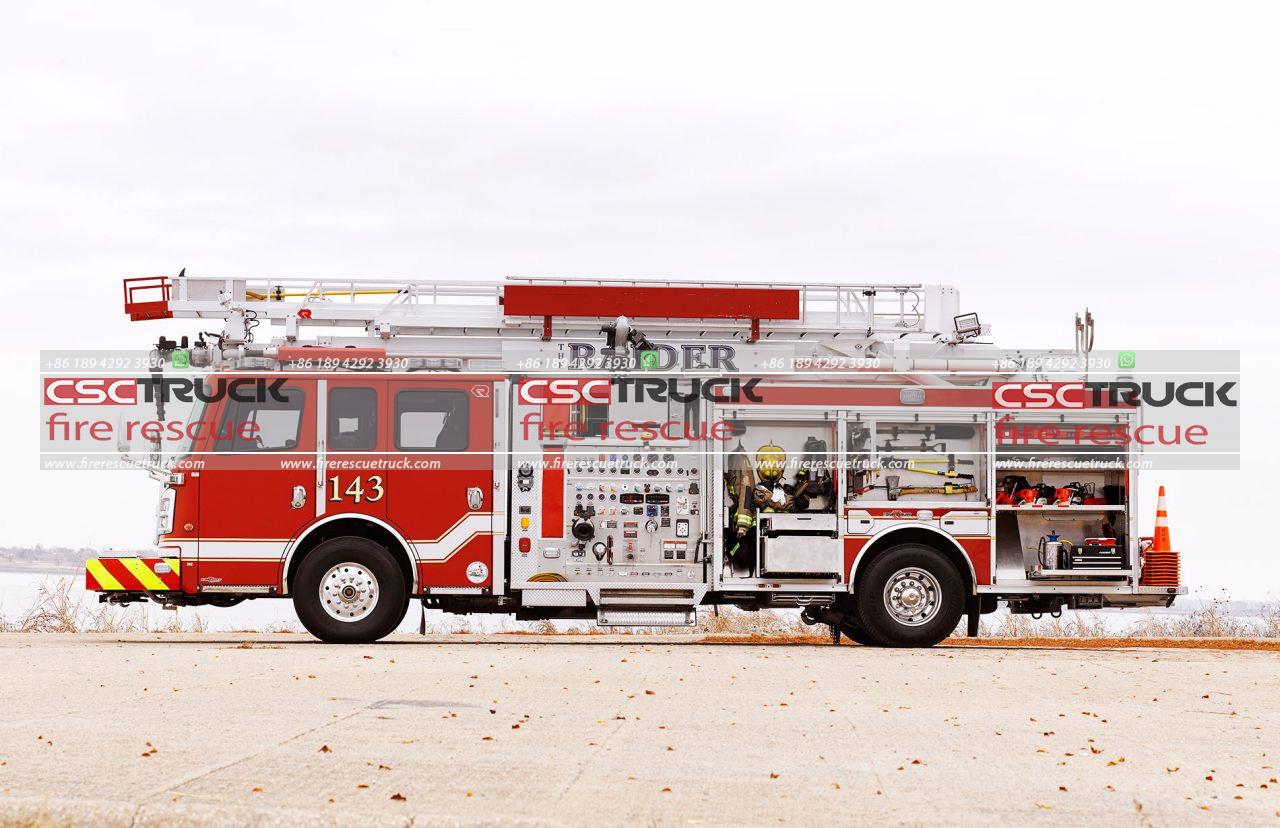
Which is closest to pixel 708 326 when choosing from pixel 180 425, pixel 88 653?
pixel 180 425

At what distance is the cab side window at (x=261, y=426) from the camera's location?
15.1 m

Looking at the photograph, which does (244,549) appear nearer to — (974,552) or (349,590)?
(349,590)

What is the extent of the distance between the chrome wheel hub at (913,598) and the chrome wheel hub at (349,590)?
5.17 metres

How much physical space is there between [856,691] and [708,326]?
220 inches

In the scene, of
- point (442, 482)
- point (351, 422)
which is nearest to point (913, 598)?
point (442, 482)

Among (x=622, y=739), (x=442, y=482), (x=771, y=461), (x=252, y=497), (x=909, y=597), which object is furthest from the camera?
(x=771, y=461)

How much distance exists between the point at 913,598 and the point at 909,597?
0.04 meters

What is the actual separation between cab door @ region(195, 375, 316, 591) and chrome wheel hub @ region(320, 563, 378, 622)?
1.78 feet

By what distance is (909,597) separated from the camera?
15258 millimetres

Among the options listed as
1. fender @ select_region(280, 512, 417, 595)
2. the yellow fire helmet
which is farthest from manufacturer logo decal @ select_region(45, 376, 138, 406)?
the yellow fire helmet

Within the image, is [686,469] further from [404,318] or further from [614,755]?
[614,755]

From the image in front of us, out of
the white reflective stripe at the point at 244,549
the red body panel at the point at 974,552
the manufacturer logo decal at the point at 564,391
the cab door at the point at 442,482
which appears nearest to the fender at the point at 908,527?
the red body panel at the point at 974,552

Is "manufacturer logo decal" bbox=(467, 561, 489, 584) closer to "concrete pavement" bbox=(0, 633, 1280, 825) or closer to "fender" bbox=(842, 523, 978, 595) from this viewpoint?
"concrete pavement" bbox=(0, 633, 1280, 825)

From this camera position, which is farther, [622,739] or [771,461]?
[771,461]
